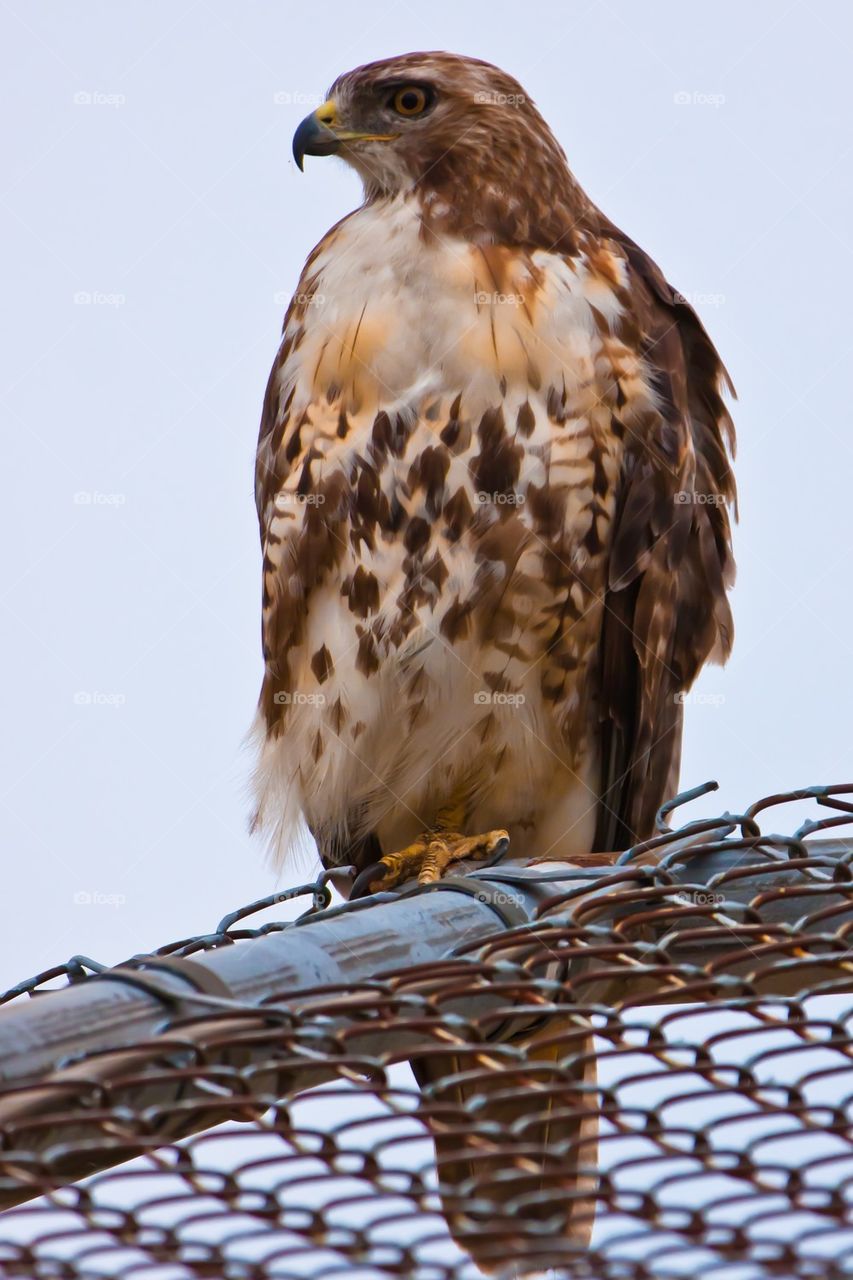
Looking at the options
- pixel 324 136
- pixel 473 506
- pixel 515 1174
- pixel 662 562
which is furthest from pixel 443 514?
pixel 515 1174

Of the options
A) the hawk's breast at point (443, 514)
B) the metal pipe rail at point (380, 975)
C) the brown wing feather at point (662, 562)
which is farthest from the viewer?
the brown wing feather at point (662, 562)

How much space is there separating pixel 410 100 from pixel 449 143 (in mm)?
197

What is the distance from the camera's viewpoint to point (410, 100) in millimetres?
5180

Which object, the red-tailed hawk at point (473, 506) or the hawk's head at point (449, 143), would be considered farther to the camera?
the hawk's head at point (449, 143)

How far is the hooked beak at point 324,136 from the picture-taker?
518 cm

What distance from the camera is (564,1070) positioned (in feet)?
6.07

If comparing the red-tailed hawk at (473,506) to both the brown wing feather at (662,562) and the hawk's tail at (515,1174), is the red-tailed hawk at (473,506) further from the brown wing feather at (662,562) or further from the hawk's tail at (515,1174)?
the hawk's tail at (515,1174)

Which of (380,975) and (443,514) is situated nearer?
(380,975)

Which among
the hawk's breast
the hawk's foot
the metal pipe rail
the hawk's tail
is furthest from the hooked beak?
the hawk's tail

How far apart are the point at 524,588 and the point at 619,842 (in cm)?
104

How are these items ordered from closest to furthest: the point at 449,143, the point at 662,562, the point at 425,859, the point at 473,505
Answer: the point at 473,505 < the point at 425,859 < the point at 662,562 < the point at 449,143

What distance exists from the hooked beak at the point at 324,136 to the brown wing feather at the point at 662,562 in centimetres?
79

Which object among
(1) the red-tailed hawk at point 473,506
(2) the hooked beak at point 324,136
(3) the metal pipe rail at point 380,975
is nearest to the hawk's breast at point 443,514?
(1) the red-tailed hawk at point 473,506

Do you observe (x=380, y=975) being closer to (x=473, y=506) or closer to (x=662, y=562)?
(x=473, y=506)
